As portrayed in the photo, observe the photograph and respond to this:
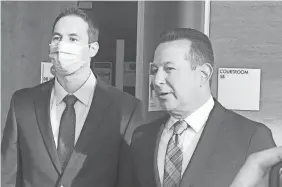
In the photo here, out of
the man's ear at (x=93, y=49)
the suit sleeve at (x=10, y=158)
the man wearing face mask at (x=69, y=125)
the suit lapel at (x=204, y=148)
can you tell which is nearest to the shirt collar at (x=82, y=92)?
the man wearing face mask at (x=69, y=125)

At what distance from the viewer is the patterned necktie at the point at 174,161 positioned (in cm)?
141

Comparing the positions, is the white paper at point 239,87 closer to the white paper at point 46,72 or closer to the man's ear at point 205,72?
the man's ear at point 205,72

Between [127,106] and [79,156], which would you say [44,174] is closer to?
[79,156]

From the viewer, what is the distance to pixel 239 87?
6.67 feet

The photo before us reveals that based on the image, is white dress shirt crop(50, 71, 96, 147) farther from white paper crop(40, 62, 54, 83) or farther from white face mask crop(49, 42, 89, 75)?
white paper crop(40, 62, 54, 83)

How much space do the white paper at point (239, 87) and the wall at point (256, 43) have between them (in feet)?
0.08

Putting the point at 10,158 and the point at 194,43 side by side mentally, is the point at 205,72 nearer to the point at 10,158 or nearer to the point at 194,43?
the point at 194,43

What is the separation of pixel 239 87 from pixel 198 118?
63 cm

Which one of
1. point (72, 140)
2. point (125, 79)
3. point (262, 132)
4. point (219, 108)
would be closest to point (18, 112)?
point (72, 140)

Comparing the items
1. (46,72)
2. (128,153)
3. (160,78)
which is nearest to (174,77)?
(160,78)

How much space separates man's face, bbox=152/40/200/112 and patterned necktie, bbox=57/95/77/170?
482mm

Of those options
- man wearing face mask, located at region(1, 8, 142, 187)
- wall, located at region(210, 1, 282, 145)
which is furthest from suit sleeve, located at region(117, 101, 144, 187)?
wall, located at region(210, 1, 282, 145)

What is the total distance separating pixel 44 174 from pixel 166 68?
0.67m

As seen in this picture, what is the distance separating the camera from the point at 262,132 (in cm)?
145
